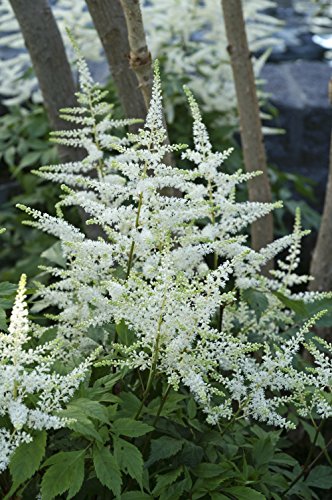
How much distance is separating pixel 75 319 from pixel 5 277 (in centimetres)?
227

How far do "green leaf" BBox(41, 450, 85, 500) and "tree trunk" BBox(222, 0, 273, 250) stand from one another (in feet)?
6.68

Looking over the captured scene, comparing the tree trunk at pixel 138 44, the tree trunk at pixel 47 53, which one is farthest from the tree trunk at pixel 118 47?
the tree trunk at pixel 138 44

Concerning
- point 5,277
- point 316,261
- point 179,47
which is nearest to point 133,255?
point 316,261

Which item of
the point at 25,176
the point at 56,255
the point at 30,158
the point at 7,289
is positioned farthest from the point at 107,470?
the point at 25,176

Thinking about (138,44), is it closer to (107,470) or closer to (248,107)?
(248,107)

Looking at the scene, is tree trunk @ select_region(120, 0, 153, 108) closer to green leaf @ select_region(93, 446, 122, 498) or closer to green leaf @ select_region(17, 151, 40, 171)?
green leaf @ select_region(93, 446, 122, 498)

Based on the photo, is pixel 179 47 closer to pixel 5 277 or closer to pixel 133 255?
pixel 5 277

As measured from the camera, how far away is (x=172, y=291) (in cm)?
182

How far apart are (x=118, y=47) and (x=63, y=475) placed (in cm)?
196

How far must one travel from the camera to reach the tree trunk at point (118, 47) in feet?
10.4

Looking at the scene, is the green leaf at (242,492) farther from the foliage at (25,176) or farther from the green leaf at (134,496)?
the foliage at (25,176)

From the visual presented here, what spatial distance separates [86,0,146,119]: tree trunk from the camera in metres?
3.17

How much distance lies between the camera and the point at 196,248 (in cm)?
212

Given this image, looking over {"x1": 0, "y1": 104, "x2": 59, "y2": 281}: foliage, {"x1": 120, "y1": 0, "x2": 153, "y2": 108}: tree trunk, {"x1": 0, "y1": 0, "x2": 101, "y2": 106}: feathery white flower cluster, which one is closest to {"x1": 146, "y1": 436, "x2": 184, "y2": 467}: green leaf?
{"x1": 120, "y1": 0, "x2": 153, "y2": 108}: tree trunk
